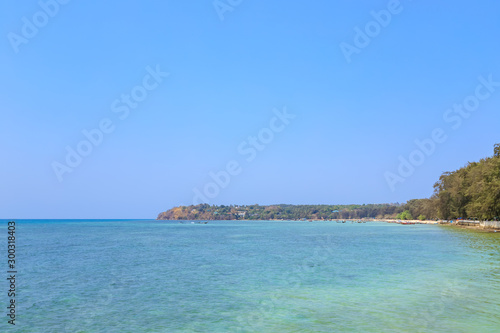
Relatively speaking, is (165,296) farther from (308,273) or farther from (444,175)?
(444,175)

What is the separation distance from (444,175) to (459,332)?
113307 millimetres

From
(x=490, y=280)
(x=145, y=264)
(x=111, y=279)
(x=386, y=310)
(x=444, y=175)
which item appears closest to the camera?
(x=386, y=310)

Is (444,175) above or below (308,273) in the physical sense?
above

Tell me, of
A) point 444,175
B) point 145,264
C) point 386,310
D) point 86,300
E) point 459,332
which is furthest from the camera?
point 444,175

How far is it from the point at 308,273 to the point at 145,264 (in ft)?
48.6

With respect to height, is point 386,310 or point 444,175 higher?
point 444,175

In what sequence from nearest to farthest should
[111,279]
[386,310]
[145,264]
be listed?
[386,310], [111,279], [145,264]

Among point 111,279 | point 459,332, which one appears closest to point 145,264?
point 111,279

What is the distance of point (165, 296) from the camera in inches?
831

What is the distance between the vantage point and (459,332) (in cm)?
1414

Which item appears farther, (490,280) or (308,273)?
(308,273)

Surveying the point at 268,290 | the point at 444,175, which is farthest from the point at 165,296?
the point at 444,175

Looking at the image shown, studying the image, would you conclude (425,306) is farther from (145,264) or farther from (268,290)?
(145,264)

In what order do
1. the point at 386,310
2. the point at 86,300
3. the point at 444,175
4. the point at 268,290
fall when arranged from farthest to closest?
the point at 444,175
the point at 268,290
the point at 86,300
the point at 386,310
